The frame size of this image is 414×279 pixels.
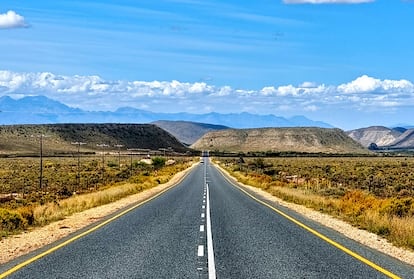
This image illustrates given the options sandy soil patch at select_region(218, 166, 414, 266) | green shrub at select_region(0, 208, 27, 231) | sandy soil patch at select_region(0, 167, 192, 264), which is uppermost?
green shrub at select_region(0, 208, 27, 231)

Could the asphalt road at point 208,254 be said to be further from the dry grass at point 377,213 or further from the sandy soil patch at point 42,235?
the dry grass at point 377,213

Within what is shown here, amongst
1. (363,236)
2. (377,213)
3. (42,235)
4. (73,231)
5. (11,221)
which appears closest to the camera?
(363,236)

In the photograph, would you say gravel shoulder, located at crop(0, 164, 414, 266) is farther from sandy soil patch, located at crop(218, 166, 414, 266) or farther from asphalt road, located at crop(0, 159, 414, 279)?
asphalt road, located at crop(0, 159, 414, 279)

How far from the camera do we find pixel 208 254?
41.0 feet

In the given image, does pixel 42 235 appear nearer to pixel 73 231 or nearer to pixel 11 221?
pixel 73 231

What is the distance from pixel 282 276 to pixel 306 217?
11.7 m

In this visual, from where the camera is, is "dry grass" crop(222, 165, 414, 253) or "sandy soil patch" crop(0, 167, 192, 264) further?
"dry grass" crop(222, 165, 414, 253)

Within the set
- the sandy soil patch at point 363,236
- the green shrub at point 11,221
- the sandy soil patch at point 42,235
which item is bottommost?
the sandy soil patch at point 363,236

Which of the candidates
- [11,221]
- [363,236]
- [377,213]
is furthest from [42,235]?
[377,213]

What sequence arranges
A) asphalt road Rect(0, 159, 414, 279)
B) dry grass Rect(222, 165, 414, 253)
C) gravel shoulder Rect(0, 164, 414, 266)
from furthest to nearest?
dry grass Rect(222, 165, 414, 253)
gravel shoulder Rect(0, 164, 414, 266)
asphalt road Rect(0, 159, 414, 279)

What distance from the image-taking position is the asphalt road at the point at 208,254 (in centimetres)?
1046

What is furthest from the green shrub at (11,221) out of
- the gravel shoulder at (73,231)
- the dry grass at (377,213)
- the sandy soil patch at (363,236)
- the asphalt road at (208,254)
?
the dry grass at (377,213)

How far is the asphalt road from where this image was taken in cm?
1046

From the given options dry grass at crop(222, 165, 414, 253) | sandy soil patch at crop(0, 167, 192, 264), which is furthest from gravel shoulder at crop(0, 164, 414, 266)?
dry grass at crop(222, 165, 414, 253)
